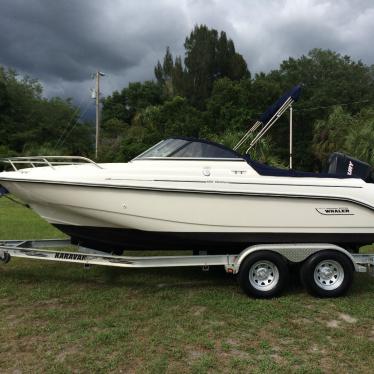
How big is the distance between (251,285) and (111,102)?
48.8m

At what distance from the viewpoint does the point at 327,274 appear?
5008 millimetres

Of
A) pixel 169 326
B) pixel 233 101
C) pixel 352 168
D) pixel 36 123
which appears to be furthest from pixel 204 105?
pixel 169 326

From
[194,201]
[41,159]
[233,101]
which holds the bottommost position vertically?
[194,201]

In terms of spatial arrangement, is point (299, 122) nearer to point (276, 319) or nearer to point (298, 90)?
point (298, 90)

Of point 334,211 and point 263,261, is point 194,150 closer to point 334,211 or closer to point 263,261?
point 263,261

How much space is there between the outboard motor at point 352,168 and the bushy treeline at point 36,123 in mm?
34112

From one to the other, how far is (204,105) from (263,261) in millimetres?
37057

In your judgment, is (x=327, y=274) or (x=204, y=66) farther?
(x=204, y=66)

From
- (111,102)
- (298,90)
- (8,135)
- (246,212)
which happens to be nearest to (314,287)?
(246,212)

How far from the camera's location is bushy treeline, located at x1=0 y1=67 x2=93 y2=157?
125 ft

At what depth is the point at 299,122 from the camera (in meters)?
35.2

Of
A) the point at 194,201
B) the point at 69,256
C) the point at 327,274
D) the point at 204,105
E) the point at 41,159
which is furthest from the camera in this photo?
the point at 204,105

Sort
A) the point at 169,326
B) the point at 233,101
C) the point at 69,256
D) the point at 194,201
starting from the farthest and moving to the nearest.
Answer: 1. the point at 233,101
2. the point at 69,256
3. the point at 194,201
4. the point at 169,326

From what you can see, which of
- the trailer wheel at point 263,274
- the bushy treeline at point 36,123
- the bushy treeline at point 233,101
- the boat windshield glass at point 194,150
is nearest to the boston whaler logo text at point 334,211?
the trailer wheel at point 263,274
